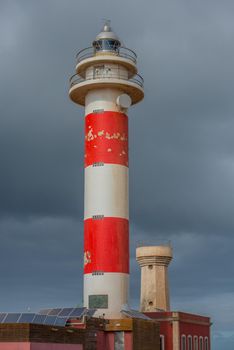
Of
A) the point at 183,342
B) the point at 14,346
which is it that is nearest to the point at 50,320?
the point at 14,346

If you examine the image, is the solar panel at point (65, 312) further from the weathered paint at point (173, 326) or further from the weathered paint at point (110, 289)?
the weathered paint at point (173, 326)

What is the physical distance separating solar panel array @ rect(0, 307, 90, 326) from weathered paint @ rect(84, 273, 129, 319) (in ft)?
5.05

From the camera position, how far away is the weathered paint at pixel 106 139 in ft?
153

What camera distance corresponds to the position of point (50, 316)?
129 feet

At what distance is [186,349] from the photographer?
56.1 metres

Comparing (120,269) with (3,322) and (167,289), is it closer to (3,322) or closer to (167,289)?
(3,322)

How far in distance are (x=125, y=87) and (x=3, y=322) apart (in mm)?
19167

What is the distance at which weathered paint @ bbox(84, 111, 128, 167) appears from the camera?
153 feet

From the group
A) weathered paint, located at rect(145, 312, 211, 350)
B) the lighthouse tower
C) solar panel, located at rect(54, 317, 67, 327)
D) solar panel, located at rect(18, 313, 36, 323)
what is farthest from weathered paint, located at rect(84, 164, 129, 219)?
weathered paint, located at rect(145, 312, 211, 350)

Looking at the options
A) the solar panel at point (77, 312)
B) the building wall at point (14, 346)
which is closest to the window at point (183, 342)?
the solar panel at point (77, 312)

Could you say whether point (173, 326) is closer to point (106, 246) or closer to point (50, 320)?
point (106, 246)

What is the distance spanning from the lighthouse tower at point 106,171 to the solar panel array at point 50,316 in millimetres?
2301

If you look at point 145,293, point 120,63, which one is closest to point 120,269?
point 120,63

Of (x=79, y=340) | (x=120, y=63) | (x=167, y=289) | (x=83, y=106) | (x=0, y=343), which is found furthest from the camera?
(x=167, y=289)
